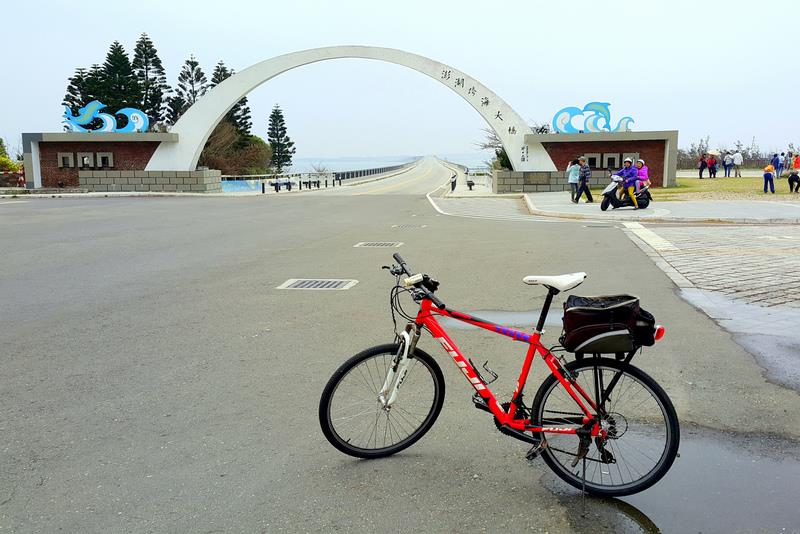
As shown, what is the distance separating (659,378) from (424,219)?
52.7 feet

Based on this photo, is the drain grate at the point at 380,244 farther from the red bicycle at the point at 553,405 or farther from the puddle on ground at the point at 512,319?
the red bicycle at the point at 553,405

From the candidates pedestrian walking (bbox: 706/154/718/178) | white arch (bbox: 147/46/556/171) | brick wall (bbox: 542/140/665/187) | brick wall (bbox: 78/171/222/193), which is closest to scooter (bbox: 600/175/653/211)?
brick wall (bbox: 542/140/665/187)

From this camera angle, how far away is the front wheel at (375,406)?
13.3 feet

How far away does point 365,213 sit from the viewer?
79.5 feet

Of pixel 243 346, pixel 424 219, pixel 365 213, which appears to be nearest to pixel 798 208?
pixel 424 219

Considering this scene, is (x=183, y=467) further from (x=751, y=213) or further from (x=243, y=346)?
(x=751, y=213)

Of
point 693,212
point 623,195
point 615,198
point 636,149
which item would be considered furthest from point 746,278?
point 636,149

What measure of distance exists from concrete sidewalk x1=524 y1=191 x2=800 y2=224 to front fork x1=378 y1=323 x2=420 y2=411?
A: 1609 cm

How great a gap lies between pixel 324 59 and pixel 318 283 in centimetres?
3507

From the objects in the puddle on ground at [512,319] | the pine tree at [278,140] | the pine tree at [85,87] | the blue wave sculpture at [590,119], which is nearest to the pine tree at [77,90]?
the pine tree at [85,87]

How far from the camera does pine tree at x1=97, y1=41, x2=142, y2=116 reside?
2640 inches

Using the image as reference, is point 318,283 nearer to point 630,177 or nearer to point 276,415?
point 276,415

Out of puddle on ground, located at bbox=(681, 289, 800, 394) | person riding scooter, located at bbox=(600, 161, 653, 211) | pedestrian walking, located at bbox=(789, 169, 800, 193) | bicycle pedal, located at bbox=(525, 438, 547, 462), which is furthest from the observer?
pedestrian walking, located at bbox=(789, 169, 800, 193)

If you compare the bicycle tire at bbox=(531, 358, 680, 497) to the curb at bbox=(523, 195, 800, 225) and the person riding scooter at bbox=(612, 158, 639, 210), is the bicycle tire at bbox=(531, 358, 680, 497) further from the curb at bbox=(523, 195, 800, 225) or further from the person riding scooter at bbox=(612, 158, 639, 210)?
the person riding scooter at bbox=(612, 158, 639, 210)
